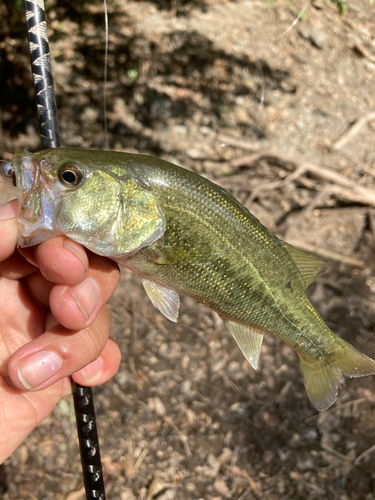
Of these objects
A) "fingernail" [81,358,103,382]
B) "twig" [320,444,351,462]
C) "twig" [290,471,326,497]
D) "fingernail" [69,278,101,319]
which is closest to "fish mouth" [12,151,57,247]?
"fingernail" [69,278,101,319]

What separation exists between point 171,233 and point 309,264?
0.79m

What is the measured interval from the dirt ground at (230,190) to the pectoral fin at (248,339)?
194 cm

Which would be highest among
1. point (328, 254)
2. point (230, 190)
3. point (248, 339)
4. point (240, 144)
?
A: point (248, 339)

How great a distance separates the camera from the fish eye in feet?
5.14

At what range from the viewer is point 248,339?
6.51 ft

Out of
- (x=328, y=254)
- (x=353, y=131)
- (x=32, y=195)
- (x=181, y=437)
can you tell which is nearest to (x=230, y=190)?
(x=328, y=254)

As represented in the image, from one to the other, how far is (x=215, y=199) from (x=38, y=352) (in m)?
1.08

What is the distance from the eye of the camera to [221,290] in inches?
71.2

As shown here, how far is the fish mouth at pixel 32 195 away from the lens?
59.9 inches

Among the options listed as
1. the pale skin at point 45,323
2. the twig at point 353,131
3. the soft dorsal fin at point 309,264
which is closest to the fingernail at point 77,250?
the pale skin at point 45,323

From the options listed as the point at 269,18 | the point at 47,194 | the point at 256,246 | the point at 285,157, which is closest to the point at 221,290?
the point at 256,246

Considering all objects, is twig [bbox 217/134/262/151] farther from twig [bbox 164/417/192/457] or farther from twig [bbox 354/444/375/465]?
twig [bbox 354/444/375/465]

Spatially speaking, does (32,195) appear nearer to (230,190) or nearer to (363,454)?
(363,454)

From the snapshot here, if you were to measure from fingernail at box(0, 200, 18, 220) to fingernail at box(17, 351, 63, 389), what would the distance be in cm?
65
